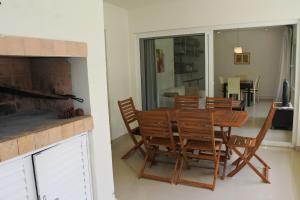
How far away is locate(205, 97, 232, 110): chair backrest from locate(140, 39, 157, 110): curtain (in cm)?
153

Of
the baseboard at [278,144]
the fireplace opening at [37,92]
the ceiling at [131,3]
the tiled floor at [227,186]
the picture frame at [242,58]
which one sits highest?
the ceiling at [131,3]

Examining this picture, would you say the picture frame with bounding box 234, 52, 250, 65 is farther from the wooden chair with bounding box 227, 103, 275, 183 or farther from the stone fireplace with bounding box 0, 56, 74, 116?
the stone fireplace with bounding box 0, 56, 74, 116

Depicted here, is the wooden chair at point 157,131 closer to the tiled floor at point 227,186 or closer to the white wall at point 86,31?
the tiled floor at point 227,186

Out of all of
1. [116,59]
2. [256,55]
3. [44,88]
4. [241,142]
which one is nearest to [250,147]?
[241,142]

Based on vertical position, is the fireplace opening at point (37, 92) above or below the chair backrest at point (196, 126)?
above

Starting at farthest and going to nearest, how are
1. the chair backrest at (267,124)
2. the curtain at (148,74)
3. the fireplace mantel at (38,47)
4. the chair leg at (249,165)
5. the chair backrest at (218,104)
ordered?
the curtain at (148,74) → the chair backrest at (218,104) → the chair leg at (249,165) → the chair backrest at (267,124) → the fireplace mantel at (38,47)

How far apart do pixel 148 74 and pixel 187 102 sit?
55.4 inches

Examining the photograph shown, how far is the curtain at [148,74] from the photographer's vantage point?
5.21 meters

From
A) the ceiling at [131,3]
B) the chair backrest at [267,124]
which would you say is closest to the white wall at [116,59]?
the ceiling at [131,3]

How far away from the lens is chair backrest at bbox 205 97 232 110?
3995mm

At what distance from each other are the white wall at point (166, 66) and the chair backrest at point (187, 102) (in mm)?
966

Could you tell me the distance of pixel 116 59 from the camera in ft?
15.6

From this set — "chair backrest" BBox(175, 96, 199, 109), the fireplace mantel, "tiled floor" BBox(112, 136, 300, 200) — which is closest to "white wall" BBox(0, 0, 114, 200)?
the fireplace mantel

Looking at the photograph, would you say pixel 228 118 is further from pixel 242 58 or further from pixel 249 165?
pixel 242 58
